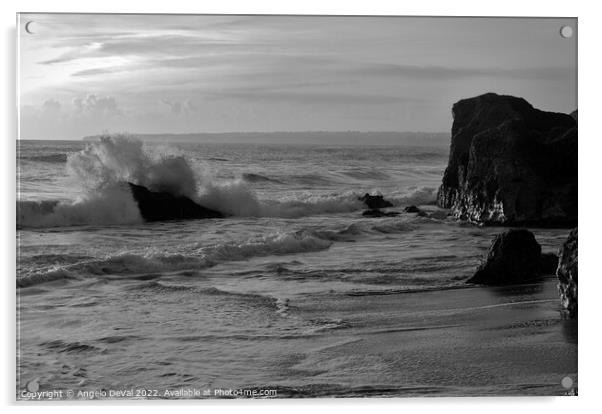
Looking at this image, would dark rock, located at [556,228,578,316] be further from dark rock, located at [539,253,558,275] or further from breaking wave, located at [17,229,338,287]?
breaking wave, located at [17,229,338,287]

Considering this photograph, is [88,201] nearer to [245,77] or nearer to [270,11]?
[245,77]

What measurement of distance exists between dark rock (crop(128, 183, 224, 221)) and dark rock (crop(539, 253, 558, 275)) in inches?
74.8

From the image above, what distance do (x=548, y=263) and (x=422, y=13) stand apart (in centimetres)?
164

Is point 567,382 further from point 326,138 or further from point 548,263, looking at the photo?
point 326,138

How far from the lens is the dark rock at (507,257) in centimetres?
475

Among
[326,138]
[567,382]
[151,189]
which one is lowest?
[567,382]

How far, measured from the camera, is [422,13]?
14.7 feet

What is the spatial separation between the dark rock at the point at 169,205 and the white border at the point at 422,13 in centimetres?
79

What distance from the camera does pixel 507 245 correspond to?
15.6ft

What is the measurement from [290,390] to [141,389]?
749 mm

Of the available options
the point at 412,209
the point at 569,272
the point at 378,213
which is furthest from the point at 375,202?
the point at 569,272

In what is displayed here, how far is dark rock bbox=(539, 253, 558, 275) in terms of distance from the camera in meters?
4.83

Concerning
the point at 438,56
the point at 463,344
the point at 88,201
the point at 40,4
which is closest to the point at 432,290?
the point at 463,344

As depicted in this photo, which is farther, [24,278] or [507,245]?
[507,245]
